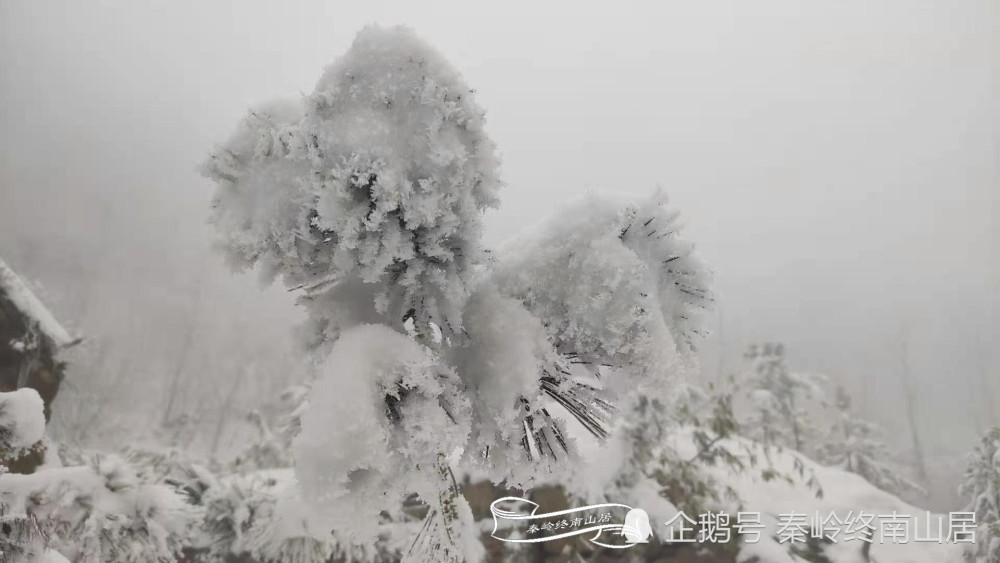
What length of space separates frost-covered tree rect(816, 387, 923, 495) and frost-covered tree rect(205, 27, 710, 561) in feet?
64.3

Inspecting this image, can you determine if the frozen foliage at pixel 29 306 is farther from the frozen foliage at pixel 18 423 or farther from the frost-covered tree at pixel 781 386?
the frost-covered tree at pixel 781 386

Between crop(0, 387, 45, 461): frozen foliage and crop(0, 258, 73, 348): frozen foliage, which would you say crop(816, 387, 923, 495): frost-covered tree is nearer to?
crop(0, 387, 45, 461): frozen foliage

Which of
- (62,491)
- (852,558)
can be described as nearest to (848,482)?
(852,558)

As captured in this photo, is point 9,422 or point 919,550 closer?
point 9,422

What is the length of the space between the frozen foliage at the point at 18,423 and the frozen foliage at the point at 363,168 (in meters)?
1.96

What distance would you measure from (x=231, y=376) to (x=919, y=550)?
35.5 metres

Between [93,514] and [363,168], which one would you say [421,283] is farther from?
[93,514]

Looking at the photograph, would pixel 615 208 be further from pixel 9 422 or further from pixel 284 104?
pixel 9 422

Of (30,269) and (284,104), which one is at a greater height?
(30,269)

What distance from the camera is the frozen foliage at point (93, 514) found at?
7.23 feet

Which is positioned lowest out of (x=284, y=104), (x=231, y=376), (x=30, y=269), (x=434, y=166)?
(x=231, y=376)

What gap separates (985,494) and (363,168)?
768cm

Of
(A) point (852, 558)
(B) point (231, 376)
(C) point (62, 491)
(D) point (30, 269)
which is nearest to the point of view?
(C) point (62, 491)

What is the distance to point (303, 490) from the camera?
1.31 meters
